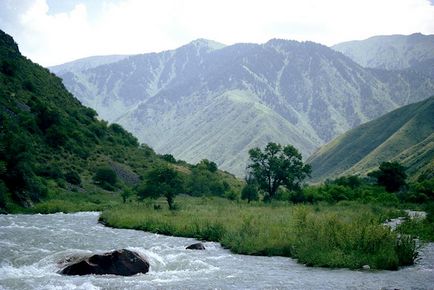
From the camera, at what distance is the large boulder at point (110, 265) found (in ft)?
77.8

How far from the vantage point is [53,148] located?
100m

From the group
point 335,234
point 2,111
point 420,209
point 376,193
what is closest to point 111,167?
point 2,111

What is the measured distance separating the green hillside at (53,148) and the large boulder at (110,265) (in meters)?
36.0

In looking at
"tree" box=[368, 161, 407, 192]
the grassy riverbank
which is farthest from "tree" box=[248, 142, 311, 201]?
the grassy riverbank

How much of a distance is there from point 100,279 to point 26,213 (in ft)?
127

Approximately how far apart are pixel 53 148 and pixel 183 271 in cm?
8250

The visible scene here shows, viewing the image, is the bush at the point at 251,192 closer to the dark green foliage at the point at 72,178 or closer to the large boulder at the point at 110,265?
the dark green foliage at the point at 72,178

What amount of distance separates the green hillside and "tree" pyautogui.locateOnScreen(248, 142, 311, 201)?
22854 millimetres

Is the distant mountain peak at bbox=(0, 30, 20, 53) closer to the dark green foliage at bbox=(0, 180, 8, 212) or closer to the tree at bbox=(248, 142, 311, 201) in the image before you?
the tree at bbox=(248, 142, 311, 201)

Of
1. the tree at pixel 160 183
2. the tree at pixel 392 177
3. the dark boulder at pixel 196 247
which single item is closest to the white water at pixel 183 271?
the dark boulder at pixel 196 247

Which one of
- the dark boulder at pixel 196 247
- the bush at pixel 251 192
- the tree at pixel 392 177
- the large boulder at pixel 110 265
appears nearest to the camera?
the large boulder at pixel 110 265

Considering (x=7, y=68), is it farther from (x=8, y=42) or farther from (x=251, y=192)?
(x=251, y=192)

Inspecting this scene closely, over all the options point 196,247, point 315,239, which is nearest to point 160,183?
point 196,247

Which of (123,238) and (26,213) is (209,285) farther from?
(26,213)
